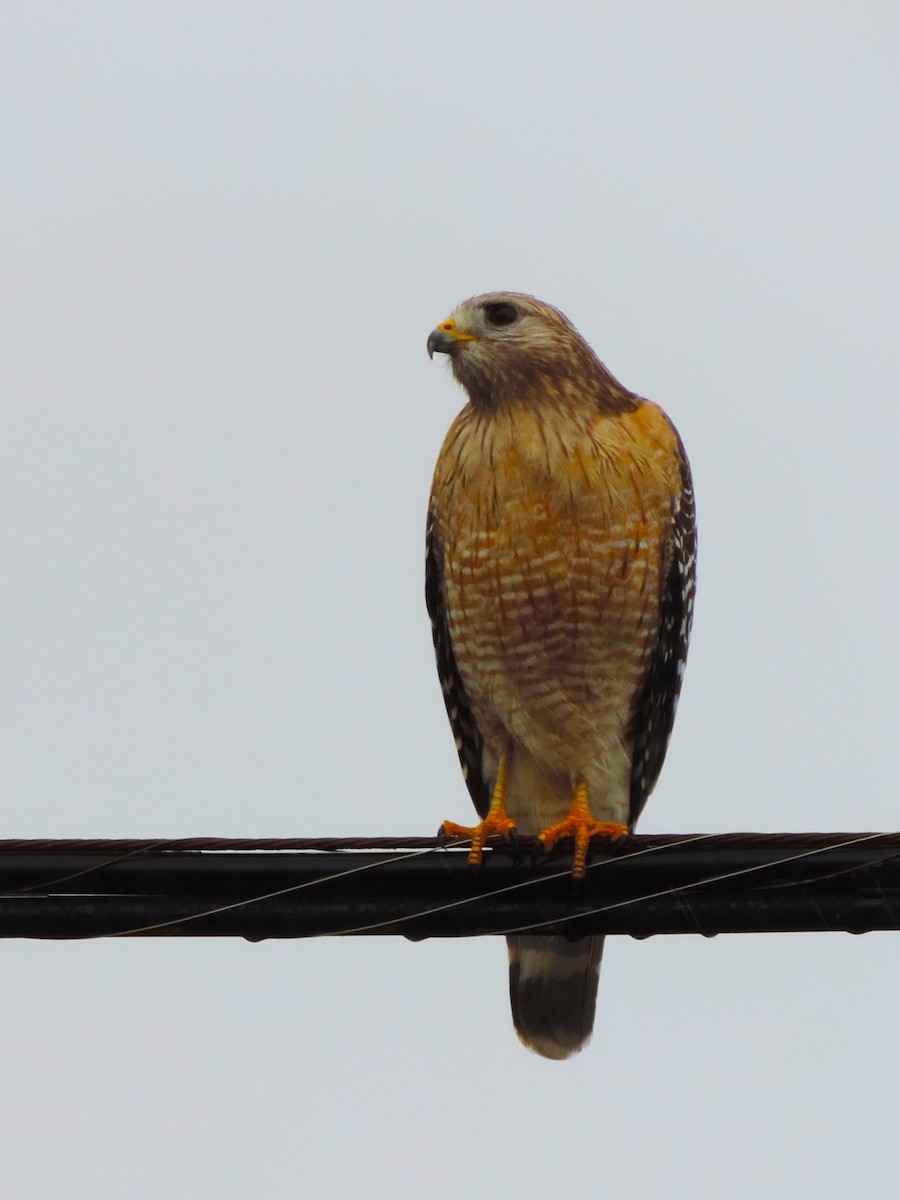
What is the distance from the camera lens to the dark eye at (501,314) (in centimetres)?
709

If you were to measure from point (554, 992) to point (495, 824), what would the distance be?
2.72 ft

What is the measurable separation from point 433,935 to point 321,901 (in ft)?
1.06

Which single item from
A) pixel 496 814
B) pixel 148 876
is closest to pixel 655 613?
pixel 496 814

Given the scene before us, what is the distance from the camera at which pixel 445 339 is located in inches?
276

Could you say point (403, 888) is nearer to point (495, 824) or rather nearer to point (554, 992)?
point (495, 824)

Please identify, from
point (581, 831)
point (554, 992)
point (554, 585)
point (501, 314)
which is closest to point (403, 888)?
point (581, 831)

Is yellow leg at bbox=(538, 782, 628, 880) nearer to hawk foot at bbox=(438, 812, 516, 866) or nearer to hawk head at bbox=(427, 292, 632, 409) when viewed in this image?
hawk foot at bbox=(438, 812, 516, 866)

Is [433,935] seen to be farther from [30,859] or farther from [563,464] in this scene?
[563,464]

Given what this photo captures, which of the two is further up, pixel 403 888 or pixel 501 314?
pixel 501 314

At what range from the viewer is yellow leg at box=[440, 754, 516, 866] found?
6.05 metres

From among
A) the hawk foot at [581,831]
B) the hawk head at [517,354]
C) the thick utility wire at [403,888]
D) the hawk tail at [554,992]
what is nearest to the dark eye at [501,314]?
the hawk head at [517,354]

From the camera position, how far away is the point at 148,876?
4547 millimetres

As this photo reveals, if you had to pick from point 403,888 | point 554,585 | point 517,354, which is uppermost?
point 517,354

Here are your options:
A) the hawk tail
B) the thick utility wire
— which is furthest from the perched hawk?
the thick utility wire
